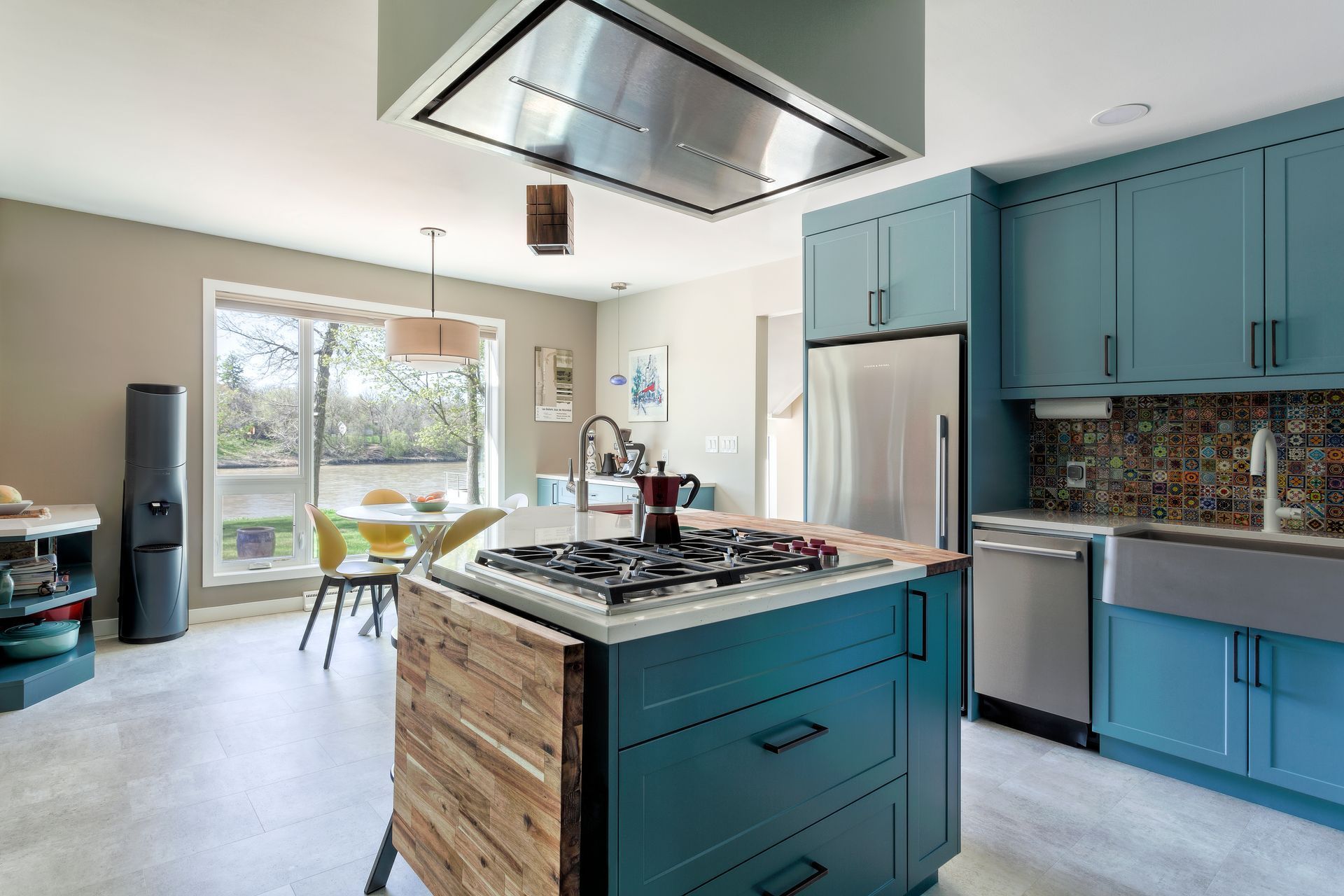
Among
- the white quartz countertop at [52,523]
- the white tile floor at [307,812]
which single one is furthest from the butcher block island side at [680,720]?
the white quartz countertop at [52,523]

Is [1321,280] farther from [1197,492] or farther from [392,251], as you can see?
[392,251]

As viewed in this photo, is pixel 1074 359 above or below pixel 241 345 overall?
below

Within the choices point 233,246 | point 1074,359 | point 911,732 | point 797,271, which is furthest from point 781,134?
point 233,246

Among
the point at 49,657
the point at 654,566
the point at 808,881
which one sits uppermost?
the point at 654,566

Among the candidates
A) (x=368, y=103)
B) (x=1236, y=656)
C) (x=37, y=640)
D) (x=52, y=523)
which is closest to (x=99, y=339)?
(x=52, y=523)

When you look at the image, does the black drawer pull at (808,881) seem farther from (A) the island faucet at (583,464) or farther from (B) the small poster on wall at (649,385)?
(B) the small poster on wall at (649,385)

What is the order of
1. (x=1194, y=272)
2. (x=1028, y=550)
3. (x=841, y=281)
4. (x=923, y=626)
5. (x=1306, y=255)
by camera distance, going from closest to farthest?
1. (x=923, y=626)
2. (x=1306, y=255)
3. (x=1194, y=272)
4. (x=1028, y=550)
5. (x=841, y=281)

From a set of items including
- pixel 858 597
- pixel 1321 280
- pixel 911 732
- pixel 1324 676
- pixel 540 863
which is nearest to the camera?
pixel 540 863

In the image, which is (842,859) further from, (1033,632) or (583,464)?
(1033,632)

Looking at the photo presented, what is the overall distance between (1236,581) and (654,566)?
2109mm

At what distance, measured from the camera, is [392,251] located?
4.66 meters

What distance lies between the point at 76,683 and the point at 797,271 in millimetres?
4480

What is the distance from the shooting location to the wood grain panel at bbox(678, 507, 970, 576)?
1.79 metres

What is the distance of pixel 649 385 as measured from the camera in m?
5.81
